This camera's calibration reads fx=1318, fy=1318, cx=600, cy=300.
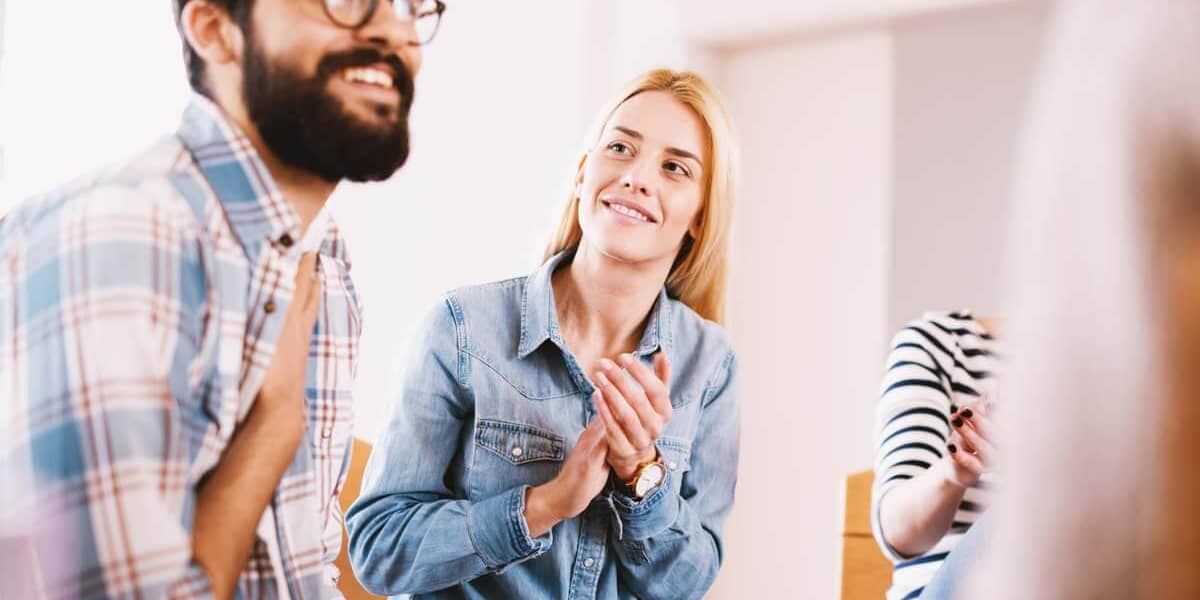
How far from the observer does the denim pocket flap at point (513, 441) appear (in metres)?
1.12

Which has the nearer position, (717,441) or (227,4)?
(227,4)

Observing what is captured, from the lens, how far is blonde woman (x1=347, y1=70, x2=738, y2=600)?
1080 mm

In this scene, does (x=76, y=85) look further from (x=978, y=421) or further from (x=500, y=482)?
(x=978, y=421)

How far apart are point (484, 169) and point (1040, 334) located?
1.07m

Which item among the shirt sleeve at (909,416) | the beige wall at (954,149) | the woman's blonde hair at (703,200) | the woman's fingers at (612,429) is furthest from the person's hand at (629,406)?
the beige wall at (954,149)

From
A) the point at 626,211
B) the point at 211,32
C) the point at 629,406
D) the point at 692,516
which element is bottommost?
the point at 692,516

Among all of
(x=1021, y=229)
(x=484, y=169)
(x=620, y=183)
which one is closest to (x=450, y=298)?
(x=620, y=183)

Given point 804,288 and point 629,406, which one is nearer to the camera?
point 629,406

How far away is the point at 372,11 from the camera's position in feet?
2.91

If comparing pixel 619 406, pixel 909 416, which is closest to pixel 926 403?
pixel 909 416

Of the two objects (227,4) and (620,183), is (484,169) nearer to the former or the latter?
(620,183)

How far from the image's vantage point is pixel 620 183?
44.9 inches

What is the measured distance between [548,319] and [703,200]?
18 cm

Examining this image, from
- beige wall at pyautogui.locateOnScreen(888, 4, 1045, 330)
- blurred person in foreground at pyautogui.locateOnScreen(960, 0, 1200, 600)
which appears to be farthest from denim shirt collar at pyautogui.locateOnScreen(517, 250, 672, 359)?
beige wall at pyautogui.locateOnScreen(888, 4, 1045, 330)
